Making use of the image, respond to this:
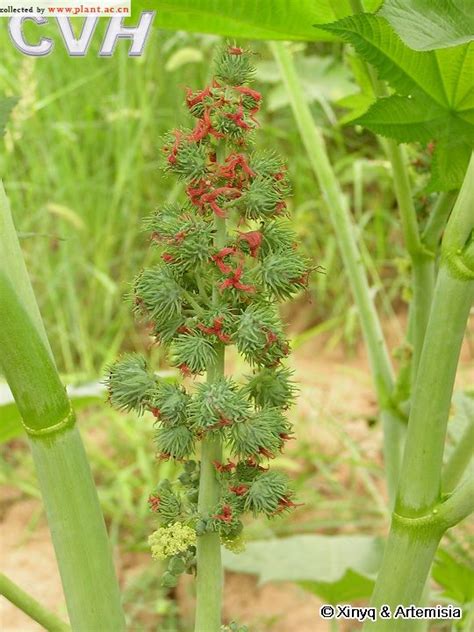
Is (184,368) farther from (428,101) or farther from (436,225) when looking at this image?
(436,225)

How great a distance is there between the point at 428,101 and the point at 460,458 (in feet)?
1.20

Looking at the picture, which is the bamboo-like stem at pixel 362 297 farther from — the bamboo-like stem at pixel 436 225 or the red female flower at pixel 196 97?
the red female flower at pixel 196 97

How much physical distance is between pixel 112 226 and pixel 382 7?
2.54m

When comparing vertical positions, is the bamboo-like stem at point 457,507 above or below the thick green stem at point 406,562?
above

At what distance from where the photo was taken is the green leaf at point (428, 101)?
0.87 metres

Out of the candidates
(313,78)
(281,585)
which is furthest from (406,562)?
(313,78)

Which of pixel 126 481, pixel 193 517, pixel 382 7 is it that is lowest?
pixel 193 517

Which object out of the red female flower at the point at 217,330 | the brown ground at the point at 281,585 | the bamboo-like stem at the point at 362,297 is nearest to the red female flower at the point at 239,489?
the red female flower at the point at 217,330

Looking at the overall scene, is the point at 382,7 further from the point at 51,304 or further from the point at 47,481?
the point at 51,304

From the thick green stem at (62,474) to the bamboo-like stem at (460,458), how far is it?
39cm

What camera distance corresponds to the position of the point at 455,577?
1254mm

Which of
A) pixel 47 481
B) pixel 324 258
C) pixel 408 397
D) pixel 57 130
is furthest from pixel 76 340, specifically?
pixel 47 481

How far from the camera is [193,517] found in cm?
73

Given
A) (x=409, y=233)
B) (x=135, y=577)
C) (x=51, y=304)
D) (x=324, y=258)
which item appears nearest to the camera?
(x=409, y=233)
